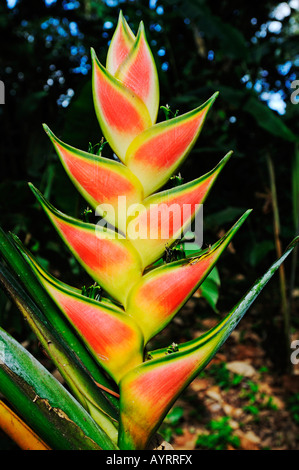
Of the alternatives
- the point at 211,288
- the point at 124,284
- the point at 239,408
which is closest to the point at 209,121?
the point at 239,408

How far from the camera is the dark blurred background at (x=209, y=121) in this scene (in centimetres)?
139

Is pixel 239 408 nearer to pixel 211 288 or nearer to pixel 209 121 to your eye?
pixel 211 288

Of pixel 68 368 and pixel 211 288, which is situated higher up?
pixel 68 368

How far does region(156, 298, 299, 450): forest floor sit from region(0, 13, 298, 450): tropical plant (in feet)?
3.52

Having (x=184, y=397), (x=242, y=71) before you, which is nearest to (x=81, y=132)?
(x=184, y=397)

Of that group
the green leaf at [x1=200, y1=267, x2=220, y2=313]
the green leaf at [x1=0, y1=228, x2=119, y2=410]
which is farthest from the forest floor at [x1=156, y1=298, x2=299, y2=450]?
the green leaf at [x1=0, y1=228, x2=119, y2=410]

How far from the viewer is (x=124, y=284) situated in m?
0.35

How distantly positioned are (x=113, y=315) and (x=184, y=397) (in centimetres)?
144

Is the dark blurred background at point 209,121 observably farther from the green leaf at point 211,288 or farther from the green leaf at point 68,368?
the green leaf at point 68,368

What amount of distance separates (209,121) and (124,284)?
2.14 m

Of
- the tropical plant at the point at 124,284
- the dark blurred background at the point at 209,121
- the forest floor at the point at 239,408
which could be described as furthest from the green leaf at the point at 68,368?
the forest floor at the point at 239,408

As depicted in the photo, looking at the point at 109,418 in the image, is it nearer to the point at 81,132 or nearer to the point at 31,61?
the point at 81,132

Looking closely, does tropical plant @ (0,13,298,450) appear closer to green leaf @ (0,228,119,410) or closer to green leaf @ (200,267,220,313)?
green leaf @ (0,228,119,410)

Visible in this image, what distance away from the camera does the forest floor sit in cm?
131
